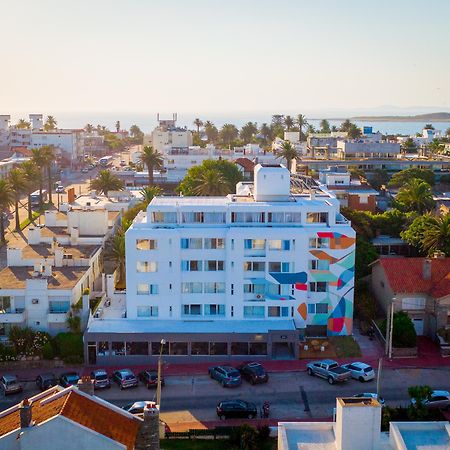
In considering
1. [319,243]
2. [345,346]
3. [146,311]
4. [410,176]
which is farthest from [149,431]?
[410,176]

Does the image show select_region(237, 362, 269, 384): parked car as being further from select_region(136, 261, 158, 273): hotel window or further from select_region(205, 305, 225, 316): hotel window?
select_region(136, 261, 158, 273): hotel window

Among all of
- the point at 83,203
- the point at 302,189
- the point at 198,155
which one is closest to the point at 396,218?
the point at 302,189

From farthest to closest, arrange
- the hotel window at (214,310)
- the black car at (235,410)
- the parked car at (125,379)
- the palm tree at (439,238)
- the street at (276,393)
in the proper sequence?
the palm tree at (439,238) < the hotel window at (214,310) < the parked car at (125,379) < the street at (276,393) < the black car at (235,410)

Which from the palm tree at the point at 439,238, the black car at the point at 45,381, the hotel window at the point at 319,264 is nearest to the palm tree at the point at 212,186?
the palm tree at the point at 439,238

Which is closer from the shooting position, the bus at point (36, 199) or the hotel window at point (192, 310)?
the hotel window at point (192, 310)

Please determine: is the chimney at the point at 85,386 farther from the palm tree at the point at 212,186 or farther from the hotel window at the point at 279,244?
the palm tree at the point at 212,186

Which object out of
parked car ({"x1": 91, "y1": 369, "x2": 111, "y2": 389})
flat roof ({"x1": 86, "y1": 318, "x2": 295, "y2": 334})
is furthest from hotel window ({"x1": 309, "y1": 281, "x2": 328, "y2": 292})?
parked car ({"x1": 91, "y1": 369, "x2": 111, "y2": 389})

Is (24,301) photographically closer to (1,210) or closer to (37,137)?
(1,210)
